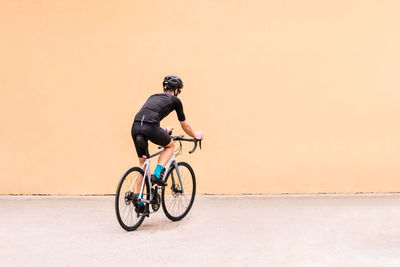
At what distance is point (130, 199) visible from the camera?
5.48 meters

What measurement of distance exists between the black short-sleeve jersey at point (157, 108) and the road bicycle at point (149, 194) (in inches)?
13.9

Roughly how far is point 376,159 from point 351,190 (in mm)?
565

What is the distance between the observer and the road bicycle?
550 centimetres

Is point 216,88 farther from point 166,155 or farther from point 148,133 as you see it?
point 148,133

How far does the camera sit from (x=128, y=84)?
25.1 ft

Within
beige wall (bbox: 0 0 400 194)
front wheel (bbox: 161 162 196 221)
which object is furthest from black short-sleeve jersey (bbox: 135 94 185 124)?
beige wall (bbox: 0 0 400 194)

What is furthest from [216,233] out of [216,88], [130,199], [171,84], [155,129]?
[216,88]

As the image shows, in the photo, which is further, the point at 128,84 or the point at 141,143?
the point at 128,84

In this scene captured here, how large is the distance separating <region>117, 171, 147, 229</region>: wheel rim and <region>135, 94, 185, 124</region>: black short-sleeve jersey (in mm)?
587

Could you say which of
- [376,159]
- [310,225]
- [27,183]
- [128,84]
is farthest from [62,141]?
[376,159]

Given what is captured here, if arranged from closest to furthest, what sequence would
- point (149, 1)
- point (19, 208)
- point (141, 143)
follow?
point (141, 143) → point (19, 208) → point (149, 1)

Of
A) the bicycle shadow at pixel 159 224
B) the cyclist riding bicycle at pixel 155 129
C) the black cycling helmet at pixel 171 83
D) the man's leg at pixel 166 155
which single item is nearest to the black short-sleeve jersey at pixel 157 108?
the cyclist riding bicycle at pixel 155 129

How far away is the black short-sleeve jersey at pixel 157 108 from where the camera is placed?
569 cm

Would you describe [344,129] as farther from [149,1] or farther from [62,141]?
[62,141]
